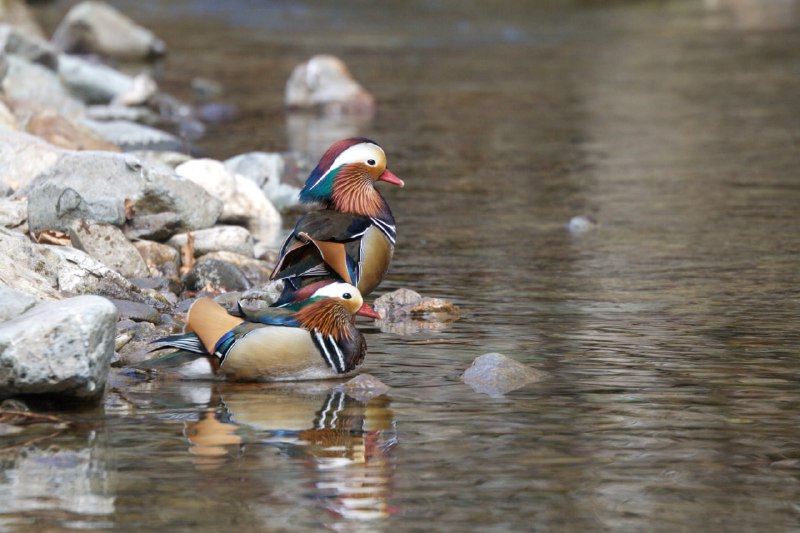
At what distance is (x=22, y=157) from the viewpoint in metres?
10.4

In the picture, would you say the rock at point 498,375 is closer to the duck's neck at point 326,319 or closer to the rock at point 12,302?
the duck's neck at point 326,319

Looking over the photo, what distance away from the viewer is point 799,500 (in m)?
4.98

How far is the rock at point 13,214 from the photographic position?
876 cm

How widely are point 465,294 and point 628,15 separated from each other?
26000 mm

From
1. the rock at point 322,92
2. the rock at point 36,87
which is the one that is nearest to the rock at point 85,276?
the rock at point 36,87

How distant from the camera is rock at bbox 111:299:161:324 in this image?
746cm

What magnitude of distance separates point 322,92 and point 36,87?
157 inches

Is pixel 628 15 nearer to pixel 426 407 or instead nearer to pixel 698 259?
pixel 698 259

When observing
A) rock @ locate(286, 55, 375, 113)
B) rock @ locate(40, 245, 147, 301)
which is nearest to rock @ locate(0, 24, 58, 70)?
rock @ locate(286, 55, 375, 113)

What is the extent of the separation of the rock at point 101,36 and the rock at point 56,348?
19.2 meters

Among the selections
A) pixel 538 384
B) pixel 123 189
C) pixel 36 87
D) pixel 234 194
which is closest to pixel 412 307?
pixel 538 384

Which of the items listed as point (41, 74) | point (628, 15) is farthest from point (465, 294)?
point (628, 15)

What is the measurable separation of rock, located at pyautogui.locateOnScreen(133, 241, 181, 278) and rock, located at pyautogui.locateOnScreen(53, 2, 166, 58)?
16.2 m

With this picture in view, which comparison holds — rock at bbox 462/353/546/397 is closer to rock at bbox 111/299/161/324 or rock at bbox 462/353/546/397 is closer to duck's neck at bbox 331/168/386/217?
duck's neck at bbox 331/168/386/217
